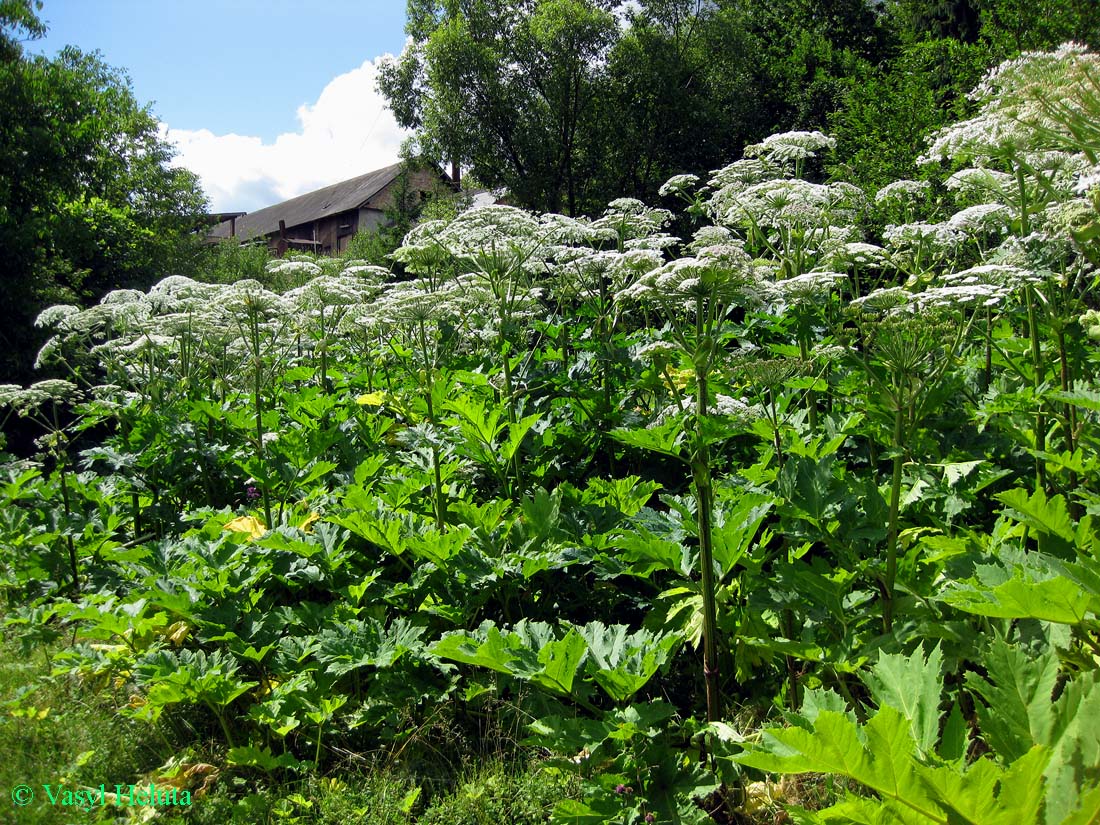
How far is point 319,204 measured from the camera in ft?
191

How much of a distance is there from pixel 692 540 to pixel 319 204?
6002 cm

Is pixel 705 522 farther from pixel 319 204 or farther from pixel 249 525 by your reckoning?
pixel 319 204

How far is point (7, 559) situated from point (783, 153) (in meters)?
5.60

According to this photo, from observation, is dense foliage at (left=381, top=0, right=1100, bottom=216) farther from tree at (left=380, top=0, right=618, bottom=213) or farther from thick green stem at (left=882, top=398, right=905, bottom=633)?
thick green stem at (left=882, top=398, right=905, bottom=633)

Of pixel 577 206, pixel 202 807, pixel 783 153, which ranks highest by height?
pixel 577 206

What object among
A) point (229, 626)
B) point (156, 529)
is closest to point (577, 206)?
point (156, 529)

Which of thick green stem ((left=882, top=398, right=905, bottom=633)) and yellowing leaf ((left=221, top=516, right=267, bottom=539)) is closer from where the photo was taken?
thick green stem ((left=882, top=398, right=905, bottom=633))

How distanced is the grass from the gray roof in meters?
45.9

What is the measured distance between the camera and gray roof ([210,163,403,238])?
52.1 metres

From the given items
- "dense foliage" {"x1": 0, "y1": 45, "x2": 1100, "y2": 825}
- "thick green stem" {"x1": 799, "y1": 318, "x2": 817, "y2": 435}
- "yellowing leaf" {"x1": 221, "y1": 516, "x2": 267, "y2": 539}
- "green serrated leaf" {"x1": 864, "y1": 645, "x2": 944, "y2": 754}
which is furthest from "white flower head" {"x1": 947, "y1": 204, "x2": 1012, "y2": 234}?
"yellowing leaf" {"x1": 221, "y1": 516, "x2": 267, "y2": 539}

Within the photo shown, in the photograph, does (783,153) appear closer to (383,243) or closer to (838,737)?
(838,737)

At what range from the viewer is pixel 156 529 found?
5352mm

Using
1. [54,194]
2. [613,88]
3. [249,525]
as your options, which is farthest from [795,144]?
[613,88]

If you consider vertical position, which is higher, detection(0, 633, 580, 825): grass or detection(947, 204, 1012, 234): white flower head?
detection(947, 204, 1012, 234): white flower head
